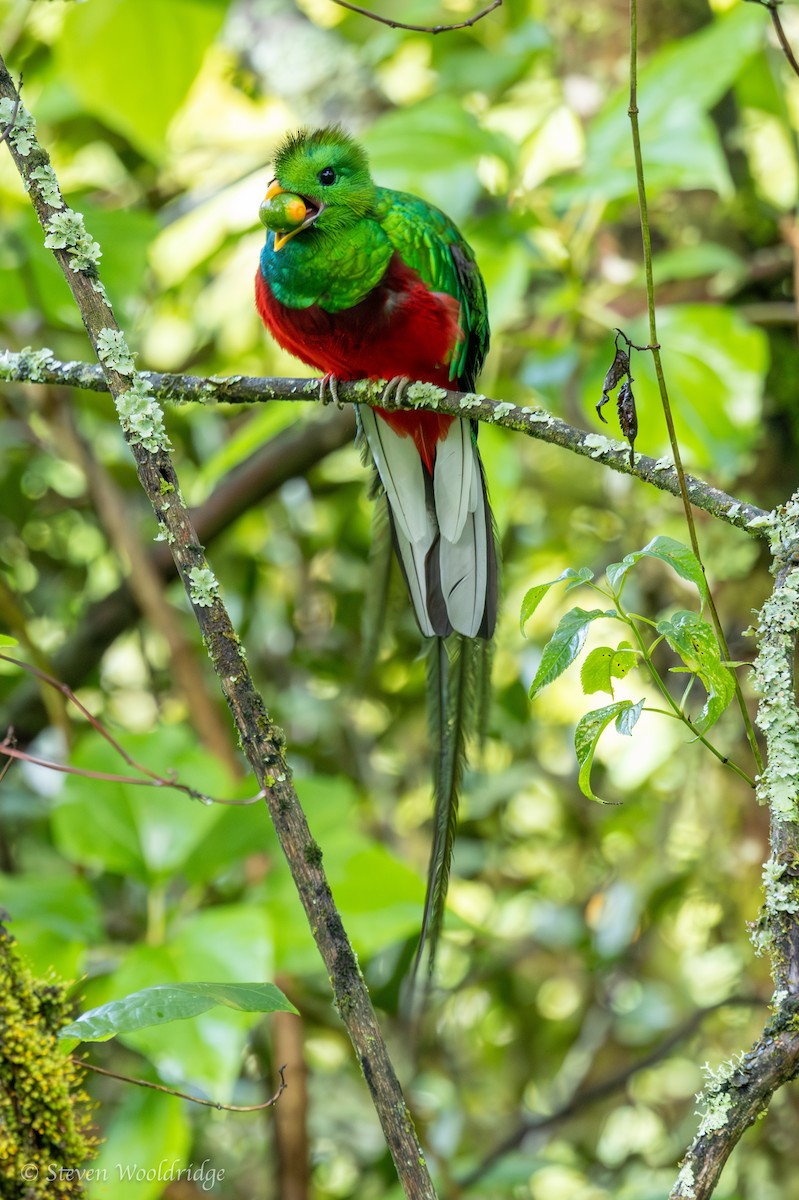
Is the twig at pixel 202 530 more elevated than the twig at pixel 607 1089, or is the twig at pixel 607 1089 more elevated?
the twig at pixel 202 530

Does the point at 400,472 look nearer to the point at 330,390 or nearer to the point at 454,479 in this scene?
the point at 454,479

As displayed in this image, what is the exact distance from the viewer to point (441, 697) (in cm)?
164

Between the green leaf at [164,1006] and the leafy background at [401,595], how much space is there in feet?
2.58

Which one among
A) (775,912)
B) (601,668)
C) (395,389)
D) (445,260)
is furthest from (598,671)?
(445,260)

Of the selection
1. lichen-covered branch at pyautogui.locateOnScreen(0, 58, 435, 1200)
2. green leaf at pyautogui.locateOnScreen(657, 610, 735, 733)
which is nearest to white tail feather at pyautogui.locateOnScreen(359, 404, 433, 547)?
lichen-covered branch at pyautogui.locateOnScreen(0, 58, 435, 1200)

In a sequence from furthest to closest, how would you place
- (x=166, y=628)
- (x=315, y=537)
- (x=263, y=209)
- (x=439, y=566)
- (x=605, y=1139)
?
(x=315, y=537)
(x=605, y=1139)
(x=166, y=628)
(x=439, y=566)
(x=263, y=209)

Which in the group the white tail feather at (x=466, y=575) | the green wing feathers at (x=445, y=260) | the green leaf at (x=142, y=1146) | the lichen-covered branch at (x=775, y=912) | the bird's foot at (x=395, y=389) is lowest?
the lichen-covered branch at (x=775, y=912)

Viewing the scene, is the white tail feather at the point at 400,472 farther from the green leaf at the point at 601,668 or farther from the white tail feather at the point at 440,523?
the green leaf at the point at 601,668

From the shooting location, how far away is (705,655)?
1026 millimetres

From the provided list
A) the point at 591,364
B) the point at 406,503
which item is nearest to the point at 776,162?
the point at 591,364

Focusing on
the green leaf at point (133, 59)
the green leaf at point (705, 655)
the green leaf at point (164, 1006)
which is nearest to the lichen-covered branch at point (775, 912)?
the green leaf at point (705, 655)

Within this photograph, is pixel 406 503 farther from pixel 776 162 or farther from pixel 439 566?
pixel 776 162

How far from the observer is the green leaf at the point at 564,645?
41.1 inches

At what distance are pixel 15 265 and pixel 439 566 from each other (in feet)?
4.10
